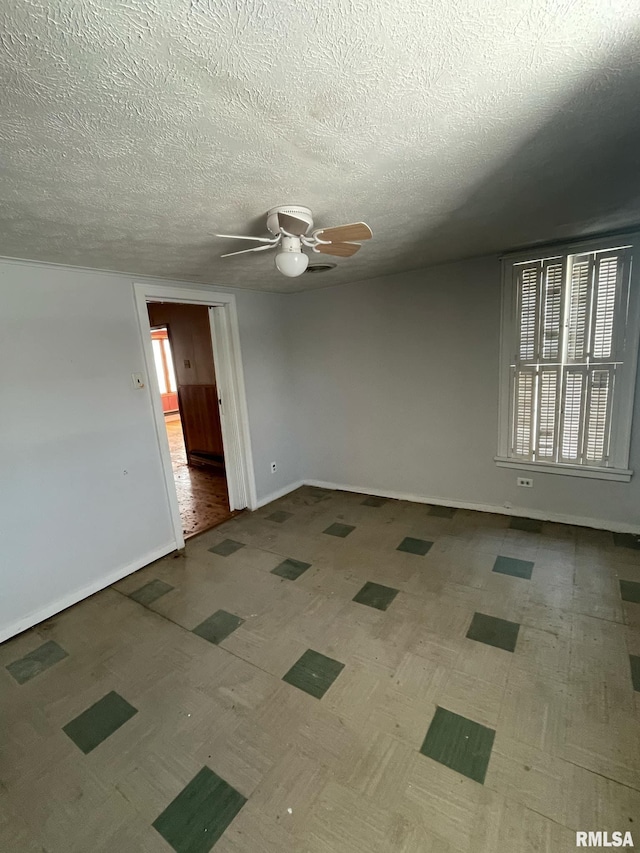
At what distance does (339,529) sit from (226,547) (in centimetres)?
99

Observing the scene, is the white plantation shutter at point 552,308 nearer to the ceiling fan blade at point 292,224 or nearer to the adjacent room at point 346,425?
the adjacent room at point 346,425

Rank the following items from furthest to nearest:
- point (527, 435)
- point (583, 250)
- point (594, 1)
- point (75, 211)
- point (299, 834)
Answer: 1. point (527, 435)
2. point (583, 250)
3. point (75, 211)
4. point (299, 834)
5. point (594, 1)

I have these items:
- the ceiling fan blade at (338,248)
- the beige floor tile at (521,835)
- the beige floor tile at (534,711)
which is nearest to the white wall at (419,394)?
the ceiling fan blade at (338,248)

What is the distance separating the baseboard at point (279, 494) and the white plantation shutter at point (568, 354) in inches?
93.1

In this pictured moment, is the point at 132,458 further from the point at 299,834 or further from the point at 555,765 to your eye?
the point at 555,765

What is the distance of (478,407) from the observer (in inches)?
124

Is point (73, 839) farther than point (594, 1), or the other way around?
A: point (73, 839)

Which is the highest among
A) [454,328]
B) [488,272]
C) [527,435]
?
[488,272]

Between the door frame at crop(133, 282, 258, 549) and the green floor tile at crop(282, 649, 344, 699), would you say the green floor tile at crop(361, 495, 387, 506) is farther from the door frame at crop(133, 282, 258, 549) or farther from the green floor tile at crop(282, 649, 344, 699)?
the green floor tile at crop(282, 649, 344, 699)

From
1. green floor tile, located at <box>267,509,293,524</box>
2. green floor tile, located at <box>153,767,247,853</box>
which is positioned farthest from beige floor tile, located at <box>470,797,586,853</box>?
green floor tile, located at <box>267,509,293,524</box>

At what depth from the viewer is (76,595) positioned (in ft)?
8.04

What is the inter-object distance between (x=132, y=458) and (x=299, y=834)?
235 cm

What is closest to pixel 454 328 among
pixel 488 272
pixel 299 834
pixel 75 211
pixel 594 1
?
pixel 488 272

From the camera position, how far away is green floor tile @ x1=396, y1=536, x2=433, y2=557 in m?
2.75
